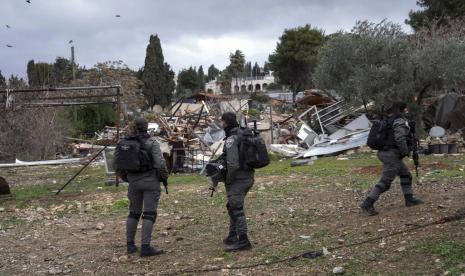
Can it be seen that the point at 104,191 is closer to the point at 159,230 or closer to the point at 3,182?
the point at 3,182

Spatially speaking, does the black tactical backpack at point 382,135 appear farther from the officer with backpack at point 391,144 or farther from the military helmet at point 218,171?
the military helmet at point 218,171

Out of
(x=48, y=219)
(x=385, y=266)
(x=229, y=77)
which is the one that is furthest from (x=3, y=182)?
(x=229, y=77)

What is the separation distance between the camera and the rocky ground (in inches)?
227

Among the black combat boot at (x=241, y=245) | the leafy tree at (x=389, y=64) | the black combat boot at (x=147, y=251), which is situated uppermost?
the leafy tree at (x=389, y=64)

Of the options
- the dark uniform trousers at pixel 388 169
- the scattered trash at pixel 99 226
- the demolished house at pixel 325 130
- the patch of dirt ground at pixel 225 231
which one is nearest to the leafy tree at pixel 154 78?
the demolished house at pixel 325 130

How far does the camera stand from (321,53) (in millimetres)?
20406

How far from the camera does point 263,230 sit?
7734 mm

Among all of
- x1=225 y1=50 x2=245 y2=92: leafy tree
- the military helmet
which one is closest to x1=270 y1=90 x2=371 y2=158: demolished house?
the military helmet

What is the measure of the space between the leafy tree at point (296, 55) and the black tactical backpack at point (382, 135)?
47881 millimetres

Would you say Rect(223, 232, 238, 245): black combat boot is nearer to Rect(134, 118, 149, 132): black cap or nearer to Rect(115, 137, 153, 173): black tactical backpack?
Rect(115, 137, 153, 173): black tactical backpack

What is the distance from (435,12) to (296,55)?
2237 centimetres

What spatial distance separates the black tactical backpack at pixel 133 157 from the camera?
655cm

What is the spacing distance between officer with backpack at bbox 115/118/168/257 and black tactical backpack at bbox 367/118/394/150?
299cm

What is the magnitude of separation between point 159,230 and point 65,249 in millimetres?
1407
